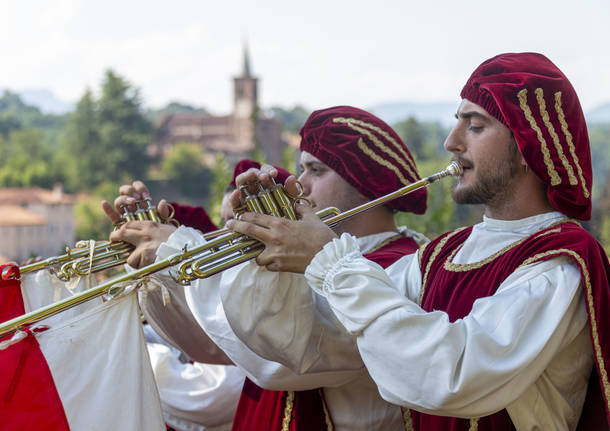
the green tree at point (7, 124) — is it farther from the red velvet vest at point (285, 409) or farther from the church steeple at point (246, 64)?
the red velvet vest at point (285, 409)

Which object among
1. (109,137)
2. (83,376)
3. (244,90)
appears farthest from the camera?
(244,90)

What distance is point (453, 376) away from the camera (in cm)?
208

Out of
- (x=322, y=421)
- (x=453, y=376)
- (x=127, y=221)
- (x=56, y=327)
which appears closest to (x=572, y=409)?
(x=453, y=376)

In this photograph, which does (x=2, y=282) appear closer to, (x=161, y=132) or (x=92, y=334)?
(x=92, y=334)

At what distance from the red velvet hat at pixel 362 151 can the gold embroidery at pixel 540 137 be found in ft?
4.07

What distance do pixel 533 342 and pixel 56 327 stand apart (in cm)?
148

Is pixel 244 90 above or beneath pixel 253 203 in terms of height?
beneath

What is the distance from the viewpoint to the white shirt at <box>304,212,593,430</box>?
2088 mm

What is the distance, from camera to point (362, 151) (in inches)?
143

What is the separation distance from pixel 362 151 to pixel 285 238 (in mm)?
1318

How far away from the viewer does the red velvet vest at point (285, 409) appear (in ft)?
10.0

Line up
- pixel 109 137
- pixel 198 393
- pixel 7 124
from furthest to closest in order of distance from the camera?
pixel 7 124, pixel 109 137, pixel 198 393

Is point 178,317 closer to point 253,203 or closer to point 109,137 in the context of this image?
point 253,203

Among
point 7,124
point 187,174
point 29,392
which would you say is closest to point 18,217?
point 187,174
